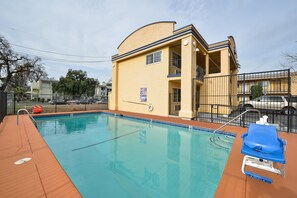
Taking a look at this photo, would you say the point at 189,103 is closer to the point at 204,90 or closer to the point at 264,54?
the point at 204,90

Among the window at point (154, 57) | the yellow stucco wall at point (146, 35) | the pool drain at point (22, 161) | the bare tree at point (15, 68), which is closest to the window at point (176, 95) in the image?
the window at point (154, 57)

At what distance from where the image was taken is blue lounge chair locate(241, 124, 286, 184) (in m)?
2.27

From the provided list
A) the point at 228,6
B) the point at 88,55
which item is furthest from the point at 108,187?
the point at 88,55

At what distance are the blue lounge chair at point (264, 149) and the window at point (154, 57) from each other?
9.28m

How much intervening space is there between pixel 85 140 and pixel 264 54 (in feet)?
66.4

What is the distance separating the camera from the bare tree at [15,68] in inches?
757

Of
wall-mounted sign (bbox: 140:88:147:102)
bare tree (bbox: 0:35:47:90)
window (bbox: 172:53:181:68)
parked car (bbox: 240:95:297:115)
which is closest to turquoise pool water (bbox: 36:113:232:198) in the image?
wall-mounted sign (bbox: 140:88:147:102)

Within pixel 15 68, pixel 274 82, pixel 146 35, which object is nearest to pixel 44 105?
pixel 15 68

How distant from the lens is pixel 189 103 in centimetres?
871

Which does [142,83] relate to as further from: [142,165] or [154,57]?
[142,165]

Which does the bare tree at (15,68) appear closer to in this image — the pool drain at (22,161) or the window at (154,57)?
the window at (154,57)

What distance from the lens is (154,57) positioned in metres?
11.4

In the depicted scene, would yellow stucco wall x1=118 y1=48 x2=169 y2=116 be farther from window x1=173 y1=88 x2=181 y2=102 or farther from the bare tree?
the bare tree

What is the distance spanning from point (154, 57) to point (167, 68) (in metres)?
1.84
